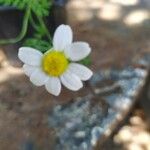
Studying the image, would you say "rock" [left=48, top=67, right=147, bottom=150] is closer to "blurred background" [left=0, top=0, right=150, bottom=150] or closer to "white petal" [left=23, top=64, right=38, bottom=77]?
"blurred background" [left=0, top=0, right=150, bottom=150]

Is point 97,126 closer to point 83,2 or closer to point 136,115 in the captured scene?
point 136,115

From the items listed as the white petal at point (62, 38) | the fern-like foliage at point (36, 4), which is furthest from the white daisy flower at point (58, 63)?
the fern-like foliage at point (36, 4)

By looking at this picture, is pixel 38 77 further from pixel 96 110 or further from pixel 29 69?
pixel 96 110

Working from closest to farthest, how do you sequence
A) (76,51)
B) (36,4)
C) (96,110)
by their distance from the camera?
(76,51) < (36,4) < (96,110)

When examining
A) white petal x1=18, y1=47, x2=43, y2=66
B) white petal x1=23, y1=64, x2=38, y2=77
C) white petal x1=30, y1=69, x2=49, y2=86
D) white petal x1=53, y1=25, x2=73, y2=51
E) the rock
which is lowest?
the rock

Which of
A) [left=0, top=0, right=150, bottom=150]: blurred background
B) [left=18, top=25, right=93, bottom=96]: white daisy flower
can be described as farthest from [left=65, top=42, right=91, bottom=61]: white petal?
[left=0, top=0, right=150, bottom=150]: blurred background

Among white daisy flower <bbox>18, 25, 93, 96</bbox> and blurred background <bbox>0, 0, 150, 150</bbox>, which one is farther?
blurred background <bbox>0, 0, 150, 150</bbox>

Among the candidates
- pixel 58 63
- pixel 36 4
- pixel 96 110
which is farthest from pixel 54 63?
pixel 96 110

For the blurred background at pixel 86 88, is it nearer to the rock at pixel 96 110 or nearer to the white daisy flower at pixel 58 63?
the rock at pixel 96 110
